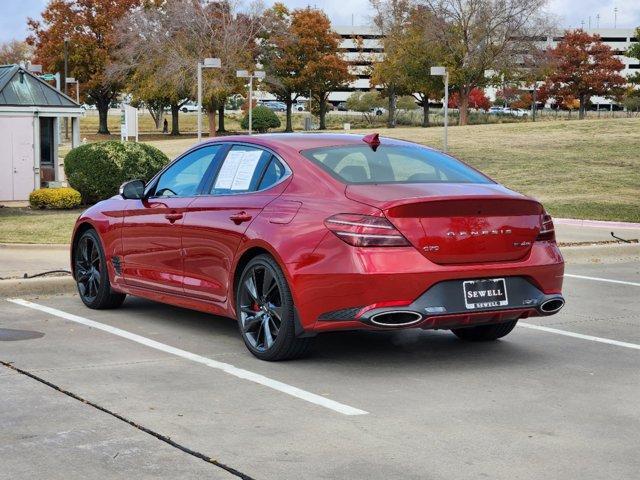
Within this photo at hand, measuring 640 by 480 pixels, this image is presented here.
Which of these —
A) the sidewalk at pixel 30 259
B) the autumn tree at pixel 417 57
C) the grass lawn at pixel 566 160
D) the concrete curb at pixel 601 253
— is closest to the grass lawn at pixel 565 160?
→ the grass lawn at pixel 566 160

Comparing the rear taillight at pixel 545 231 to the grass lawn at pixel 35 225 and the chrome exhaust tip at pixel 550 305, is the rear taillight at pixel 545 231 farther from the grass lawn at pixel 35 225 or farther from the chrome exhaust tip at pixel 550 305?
the grass lawn at pixel 35 225

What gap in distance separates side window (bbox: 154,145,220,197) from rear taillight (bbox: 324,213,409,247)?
6.51 ft

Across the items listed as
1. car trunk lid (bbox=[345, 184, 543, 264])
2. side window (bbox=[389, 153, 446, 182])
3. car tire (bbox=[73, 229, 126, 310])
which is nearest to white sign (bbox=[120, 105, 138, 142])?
car tire (bbox=[73, 229, 126, 310])

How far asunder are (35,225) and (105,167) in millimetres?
3664

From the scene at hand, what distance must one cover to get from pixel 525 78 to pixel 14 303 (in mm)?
64485

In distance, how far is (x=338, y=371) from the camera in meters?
7.34

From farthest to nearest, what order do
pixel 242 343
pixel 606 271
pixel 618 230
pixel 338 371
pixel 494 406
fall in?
pixel 618 230
pixel 606 271
pixel 242 343
pixel 338 371
pixel 494 406

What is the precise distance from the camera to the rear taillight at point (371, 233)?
6.99 meters

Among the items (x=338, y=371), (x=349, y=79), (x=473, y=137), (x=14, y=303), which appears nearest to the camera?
(x=338, y=371)

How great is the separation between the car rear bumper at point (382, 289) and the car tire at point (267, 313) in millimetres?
165

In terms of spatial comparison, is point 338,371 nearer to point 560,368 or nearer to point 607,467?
point 560,368

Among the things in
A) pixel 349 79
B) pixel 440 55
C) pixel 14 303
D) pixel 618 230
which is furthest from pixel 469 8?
pixel 14 303

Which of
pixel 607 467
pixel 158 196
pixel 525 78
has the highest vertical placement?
pixel 525 78

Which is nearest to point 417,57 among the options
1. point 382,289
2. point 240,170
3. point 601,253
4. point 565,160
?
point 565,160
